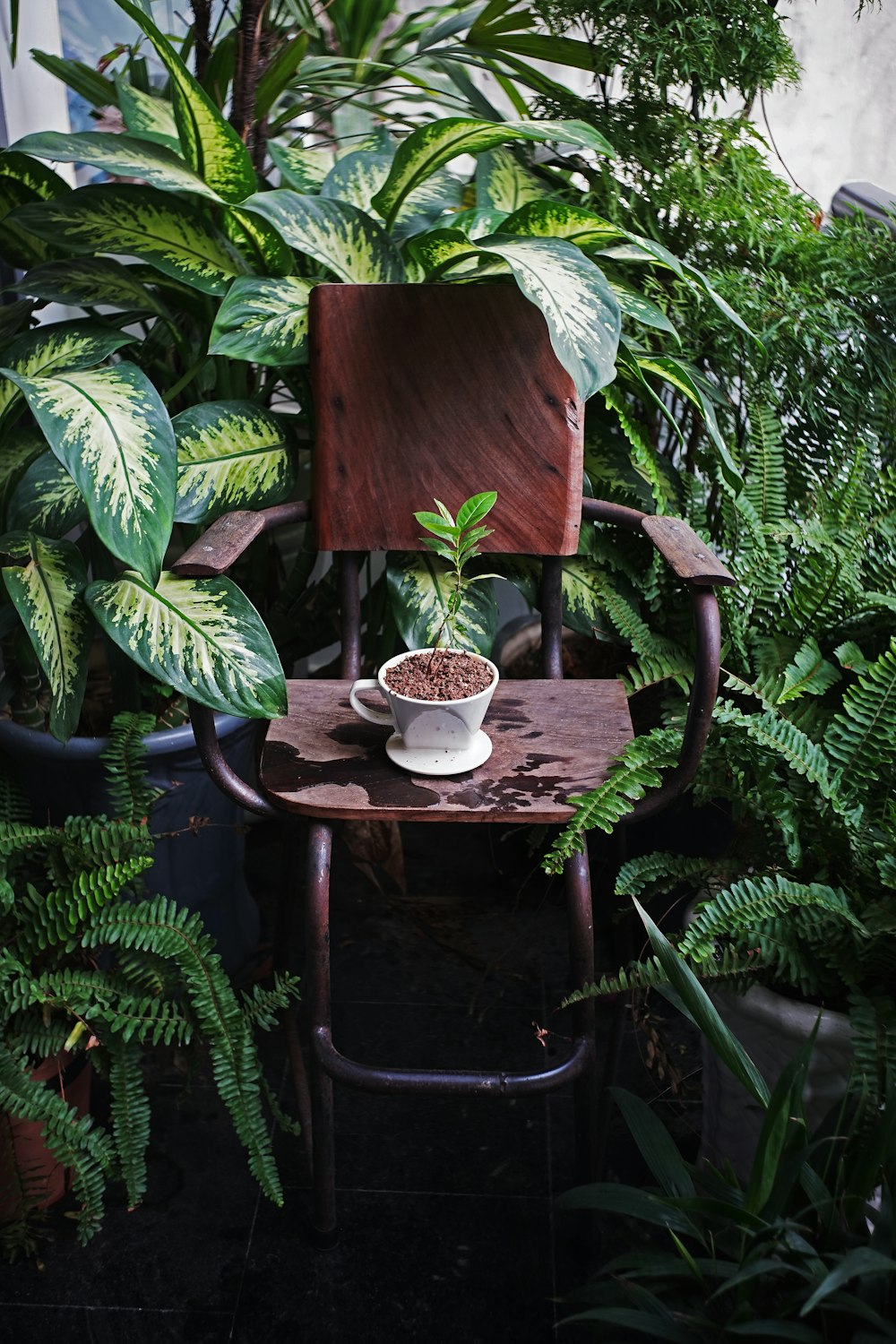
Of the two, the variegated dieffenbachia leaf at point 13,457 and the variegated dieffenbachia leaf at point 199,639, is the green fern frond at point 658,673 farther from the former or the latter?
the variegated dieffenbachia leaf at point 13,457

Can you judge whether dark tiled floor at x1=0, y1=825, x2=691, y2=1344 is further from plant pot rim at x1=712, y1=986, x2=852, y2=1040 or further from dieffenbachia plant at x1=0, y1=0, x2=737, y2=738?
dieffenbachia plant at x1=0, y1=0, x2=737, y2=738

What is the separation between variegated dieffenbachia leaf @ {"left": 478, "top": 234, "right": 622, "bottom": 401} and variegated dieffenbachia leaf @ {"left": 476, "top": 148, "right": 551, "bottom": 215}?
36 cm

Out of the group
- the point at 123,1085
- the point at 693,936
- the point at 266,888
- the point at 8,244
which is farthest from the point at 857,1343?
the point at 8,244

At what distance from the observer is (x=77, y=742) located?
138 centimetres

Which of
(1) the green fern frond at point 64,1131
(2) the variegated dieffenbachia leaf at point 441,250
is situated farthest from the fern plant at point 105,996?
(2) the variegated dieffenbachia leaf at point 441,250

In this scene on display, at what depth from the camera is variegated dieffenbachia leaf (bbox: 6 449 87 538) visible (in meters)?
1.28

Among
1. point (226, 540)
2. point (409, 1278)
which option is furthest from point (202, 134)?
point (409, 1278)

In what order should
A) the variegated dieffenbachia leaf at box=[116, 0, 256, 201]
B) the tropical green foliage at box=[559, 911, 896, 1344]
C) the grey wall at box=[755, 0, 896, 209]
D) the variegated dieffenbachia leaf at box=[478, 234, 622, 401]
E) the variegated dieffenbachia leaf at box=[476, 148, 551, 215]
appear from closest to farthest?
the tropical green foliage at box=[559, 911, 896, 1344], the variegated dieffenbachia leaf at box=[478, 234, 622, 401], the variegated dieffenbachia leaf at box=[116, 0, 256, 201], the variegated dieffenbachia leaf at box=[476, 148, 551, 215], the grey wall at box=[755, 0, 896, 209]

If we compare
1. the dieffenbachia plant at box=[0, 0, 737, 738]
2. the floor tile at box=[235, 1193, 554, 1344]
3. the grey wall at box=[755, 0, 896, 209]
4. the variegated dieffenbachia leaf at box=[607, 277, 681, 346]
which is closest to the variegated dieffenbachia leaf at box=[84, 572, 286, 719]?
the dieffenbachia plant at box=[0, 0, 737, 738]

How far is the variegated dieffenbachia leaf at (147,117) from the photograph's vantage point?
137 cm

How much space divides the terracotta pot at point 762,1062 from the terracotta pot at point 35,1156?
0.75 meters

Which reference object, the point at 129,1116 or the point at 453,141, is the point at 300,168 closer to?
the point at 453,141

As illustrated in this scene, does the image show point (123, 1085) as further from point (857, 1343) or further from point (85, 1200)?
point (857, 1343)

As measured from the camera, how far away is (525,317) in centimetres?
124
